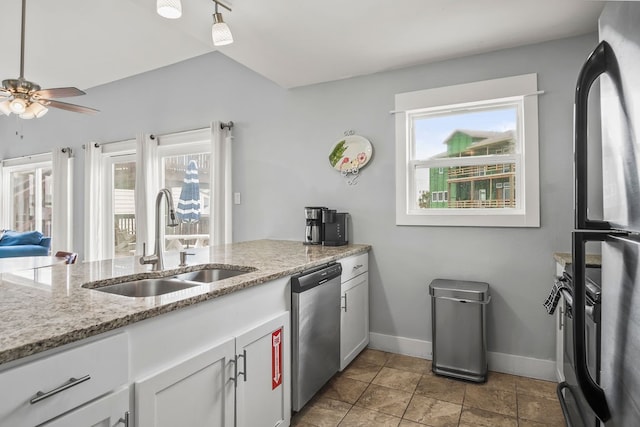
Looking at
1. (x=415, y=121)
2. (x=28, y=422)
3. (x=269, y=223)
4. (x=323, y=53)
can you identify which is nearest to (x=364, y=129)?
(x=415, y=121)

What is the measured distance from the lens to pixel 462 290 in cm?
244

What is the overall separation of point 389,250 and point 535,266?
41.6 inches

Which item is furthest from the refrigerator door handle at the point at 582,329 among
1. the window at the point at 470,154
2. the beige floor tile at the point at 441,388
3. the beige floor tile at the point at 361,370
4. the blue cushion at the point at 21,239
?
the blue cushion at the point at 21,239

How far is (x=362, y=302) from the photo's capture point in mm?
2904

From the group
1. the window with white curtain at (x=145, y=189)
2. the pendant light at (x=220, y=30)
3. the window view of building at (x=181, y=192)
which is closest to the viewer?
the pendant light at (x=220, y=30)

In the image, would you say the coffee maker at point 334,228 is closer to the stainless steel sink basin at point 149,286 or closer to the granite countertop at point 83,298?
the granite countertop at point 83,298

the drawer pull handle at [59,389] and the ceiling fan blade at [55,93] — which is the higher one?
the ceiling fan blade at [55,93]

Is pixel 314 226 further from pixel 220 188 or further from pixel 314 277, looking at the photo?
pixel 220 188

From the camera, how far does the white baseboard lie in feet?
8.14

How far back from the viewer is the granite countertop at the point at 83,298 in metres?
0.89


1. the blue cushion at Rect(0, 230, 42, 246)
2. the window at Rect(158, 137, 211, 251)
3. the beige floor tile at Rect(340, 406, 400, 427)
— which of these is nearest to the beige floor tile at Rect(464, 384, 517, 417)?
the beige floor tile at Rect(340, 406, 400, 427)

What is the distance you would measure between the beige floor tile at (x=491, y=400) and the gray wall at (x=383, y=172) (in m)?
0.40

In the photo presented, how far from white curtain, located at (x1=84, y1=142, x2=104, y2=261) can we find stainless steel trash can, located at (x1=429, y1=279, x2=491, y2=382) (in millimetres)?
4370

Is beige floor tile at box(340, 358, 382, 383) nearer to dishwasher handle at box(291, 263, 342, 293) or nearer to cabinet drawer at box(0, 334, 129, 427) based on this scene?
dishwasher handle at box(291, 263, 342, 293)
